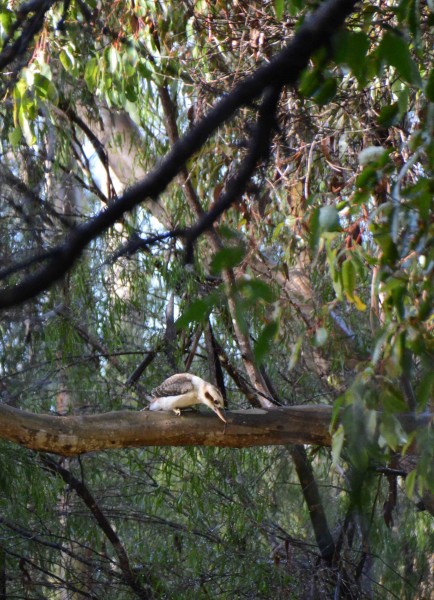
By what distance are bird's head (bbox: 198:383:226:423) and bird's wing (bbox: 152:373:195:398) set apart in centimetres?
8

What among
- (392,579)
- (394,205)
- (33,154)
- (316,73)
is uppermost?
(33,154)

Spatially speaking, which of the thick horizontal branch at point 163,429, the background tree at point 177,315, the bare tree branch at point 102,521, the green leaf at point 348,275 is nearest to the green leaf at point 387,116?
the green leaf at point 348,275

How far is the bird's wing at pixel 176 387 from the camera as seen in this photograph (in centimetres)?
357

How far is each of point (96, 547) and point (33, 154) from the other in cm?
211

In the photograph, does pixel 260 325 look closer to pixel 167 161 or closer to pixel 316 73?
pixel 316 73

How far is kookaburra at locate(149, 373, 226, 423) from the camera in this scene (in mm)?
3383

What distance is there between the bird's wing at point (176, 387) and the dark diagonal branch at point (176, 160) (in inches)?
102

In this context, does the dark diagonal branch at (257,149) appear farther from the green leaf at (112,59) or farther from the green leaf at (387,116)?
the green leaf at (112,59)

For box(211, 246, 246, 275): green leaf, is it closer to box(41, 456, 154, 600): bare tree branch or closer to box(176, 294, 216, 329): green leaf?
box(176, 294, 216, 329): green leaf

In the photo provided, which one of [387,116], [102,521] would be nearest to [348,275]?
[387,116]

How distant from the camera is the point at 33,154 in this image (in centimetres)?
514

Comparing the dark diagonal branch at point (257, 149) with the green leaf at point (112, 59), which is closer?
the dark diagonal branch at point (257, 149)

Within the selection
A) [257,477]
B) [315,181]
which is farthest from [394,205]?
[257,477]

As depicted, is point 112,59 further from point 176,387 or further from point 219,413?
point 219,413
